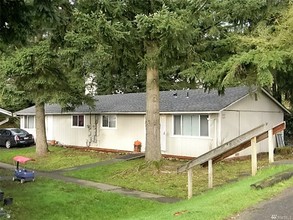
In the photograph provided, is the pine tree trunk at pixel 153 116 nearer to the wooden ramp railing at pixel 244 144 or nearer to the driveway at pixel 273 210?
the wooden ramp railing at pixel 244 144

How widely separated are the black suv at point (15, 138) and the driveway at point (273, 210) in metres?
30.1

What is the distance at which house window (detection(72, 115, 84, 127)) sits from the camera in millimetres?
31727

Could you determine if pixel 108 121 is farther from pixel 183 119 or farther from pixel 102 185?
pixel 102 185

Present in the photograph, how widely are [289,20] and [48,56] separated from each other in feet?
39.9

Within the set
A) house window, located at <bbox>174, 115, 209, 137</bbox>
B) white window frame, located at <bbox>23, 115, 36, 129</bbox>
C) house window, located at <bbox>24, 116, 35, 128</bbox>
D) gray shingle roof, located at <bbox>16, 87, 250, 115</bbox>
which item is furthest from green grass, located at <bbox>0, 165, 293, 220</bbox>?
white window frame, located at <bbox>23, 115, 36, 129</bbox>

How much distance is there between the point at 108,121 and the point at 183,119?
7127 mm

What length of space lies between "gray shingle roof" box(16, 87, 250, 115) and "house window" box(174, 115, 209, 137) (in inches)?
22.4

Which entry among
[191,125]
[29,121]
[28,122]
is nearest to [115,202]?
[191,125]

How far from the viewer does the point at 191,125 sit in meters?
23.3

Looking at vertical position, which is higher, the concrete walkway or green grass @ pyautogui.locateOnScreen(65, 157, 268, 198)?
green grass @ pyautogui.locateOnScreen(65, 157, 268, 198)

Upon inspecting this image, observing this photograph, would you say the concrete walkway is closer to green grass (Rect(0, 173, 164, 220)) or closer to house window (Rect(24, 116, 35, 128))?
green grass (Rect(0, 173, 164, 220))

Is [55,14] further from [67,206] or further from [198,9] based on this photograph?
[198,9]

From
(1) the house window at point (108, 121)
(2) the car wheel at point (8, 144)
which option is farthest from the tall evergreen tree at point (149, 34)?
(2) the car wheel at point (8, 144)

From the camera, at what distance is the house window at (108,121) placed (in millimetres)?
28517
